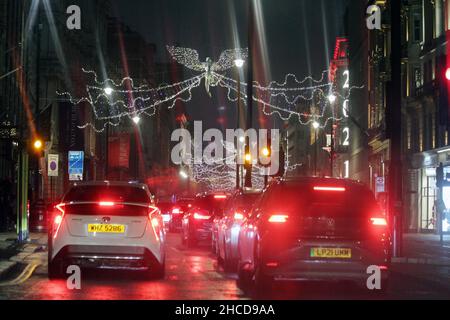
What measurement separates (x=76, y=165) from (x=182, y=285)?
29.8 meters

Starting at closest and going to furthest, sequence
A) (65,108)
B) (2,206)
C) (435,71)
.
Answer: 1. (2,206)
2. (435,71)
3. (65,108)

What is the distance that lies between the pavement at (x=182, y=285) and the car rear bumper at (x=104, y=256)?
0.28 meters

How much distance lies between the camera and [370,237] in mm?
13227

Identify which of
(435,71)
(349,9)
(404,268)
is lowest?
(404,268)

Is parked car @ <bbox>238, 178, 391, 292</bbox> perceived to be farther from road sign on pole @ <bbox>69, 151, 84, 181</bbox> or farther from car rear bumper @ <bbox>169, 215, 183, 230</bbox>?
road sign on pole @ <bbox>69, 151, 84, 181</bbox>

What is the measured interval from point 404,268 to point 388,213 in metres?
3.06

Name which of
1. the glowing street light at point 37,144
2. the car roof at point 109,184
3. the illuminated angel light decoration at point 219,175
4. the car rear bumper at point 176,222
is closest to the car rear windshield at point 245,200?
the car roof at point 109,184

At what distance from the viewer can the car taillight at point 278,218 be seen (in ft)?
43.3

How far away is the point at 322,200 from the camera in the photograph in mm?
13359

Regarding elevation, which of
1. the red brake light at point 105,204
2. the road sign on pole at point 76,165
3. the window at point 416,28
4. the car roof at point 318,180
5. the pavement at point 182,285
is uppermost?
the window at point 416,28

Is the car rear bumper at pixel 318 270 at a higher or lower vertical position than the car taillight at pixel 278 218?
lower

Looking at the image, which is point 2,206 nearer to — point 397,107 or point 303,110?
point 397,107

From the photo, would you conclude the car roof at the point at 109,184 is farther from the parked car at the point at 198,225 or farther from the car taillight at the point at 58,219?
the parked car at the point at 198,225
